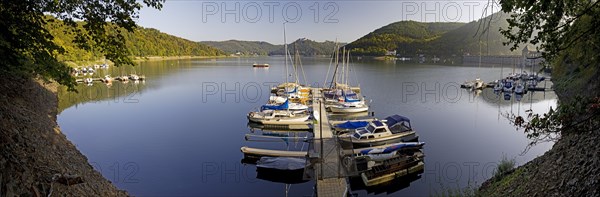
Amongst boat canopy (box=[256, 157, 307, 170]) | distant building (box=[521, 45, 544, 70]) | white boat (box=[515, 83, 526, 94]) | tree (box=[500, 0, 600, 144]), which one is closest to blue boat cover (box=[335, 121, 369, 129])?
boat canopy (box=[256, 157, 307, 170])

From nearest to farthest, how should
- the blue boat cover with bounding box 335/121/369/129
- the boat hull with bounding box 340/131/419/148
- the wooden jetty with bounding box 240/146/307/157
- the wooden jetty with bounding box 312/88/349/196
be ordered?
the wooden jetty with bounding box 312/88/349/196 < the wooden jetty with bounding box 240/146/307/157 < the boat hull with bounding box 340/131/419/148 < the blue boat cover with bounding box 335/121/369/129

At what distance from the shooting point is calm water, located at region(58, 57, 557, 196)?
17141 mm

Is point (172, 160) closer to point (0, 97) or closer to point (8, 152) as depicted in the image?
point (0, 97)

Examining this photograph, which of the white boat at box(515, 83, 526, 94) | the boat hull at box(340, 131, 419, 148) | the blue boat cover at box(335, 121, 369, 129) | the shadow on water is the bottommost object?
the shadow on water

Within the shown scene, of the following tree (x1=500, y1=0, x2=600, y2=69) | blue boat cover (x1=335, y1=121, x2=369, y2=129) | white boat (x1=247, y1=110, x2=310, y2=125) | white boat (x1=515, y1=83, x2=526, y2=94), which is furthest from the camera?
white boat (x1=515, y1=83, x2=526, y2=94)

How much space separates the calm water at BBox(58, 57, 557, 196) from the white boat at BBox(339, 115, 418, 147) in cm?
170

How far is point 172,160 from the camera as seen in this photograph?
67.8 feet

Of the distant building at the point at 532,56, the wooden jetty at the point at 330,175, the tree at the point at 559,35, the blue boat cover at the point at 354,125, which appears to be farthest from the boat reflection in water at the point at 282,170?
the tree at the point at 559,35

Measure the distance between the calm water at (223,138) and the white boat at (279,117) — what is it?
1.58m

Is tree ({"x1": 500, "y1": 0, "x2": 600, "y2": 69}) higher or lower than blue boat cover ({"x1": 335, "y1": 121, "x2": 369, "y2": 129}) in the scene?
higher

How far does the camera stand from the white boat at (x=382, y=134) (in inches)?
854

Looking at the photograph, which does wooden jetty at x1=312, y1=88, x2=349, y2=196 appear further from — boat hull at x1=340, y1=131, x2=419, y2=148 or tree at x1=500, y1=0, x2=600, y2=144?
tree at x1=500, y1=0, x2=600, y2=144

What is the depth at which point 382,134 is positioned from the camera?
22.0m

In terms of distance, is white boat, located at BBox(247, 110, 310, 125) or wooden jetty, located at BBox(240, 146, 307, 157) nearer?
wooden jetty, located at BBox(240, 146, 307, 157)
